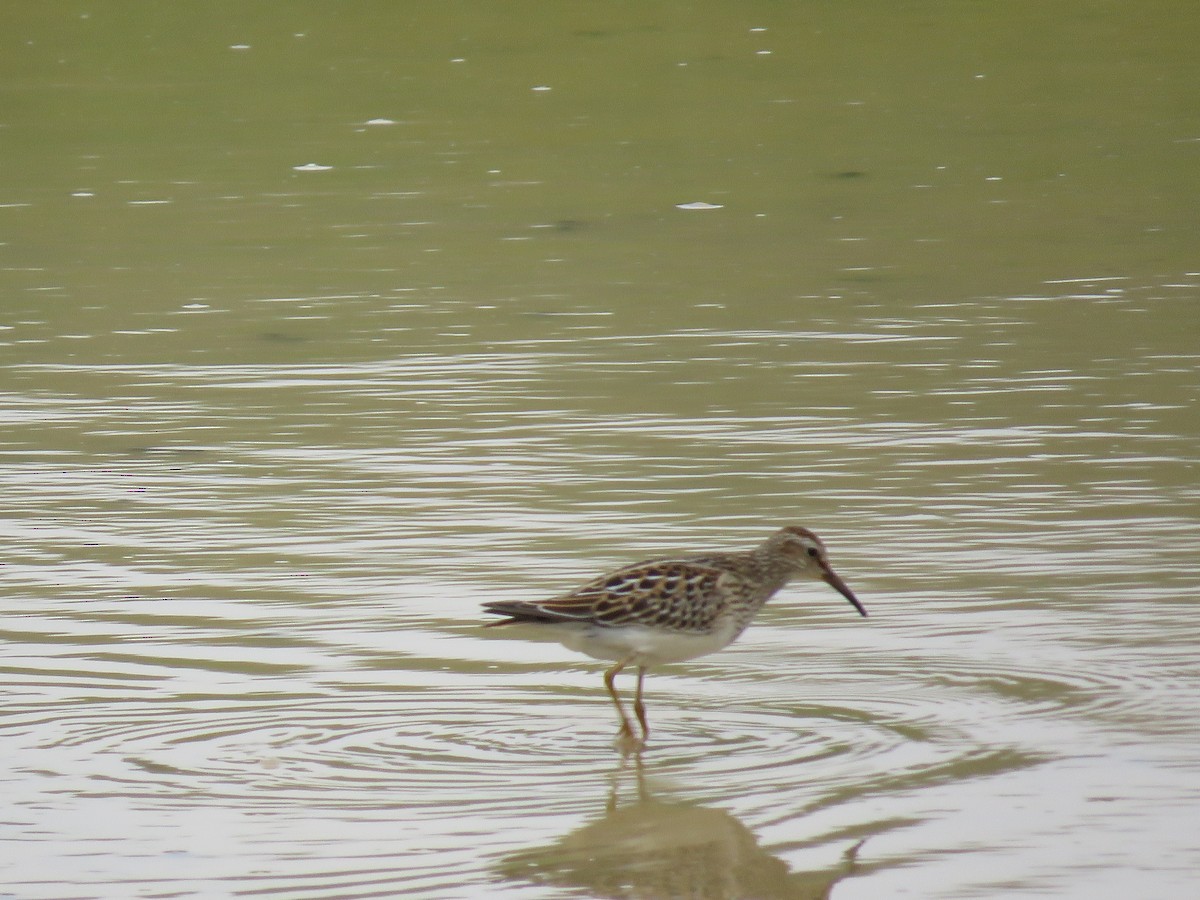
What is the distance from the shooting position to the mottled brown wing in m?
6.92

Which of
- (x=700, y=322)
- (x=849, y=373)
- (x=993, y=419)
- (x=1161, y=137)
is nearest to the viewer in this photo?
(x=993, y=419)

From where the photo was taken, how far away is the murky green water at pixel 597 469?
6.12 meters

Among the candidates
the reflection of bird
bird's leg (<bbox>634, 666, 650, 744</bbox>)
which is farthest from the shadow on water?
bird's leg (<bbox>634, 666, 650, 744</bbox>)

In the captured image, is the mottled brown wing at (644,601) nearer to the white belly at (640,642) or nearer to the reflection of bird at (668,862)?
the white belly at (640,642)

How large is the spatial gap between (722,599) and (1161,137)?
11.6 meters

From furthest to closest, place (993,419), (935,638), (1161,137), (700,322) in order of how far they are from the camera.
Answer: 1. (1161,137)
2. (700,322)
3. (993,419)
4. (935,638)

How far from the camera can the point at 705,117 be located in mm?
19312

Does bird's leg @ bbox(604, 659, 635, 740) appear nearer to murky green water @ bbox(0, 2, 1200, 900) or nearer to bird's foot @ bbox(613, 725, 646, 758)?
bird's foot @ bbox(613, 725, 646, 758)

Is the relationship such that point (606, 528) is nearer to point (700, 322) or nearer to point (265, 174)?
point (700, 322)

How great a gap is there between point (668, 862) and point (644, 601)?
1.25m

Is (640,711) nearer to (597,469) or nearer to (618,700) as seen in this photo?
(618,700)

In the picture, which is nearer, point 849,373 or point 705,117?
point 849,373

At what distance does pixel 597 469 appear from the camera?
9984 mm

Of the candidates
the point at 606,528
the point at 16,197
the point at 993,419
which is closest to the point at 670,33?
the point at 16,197
